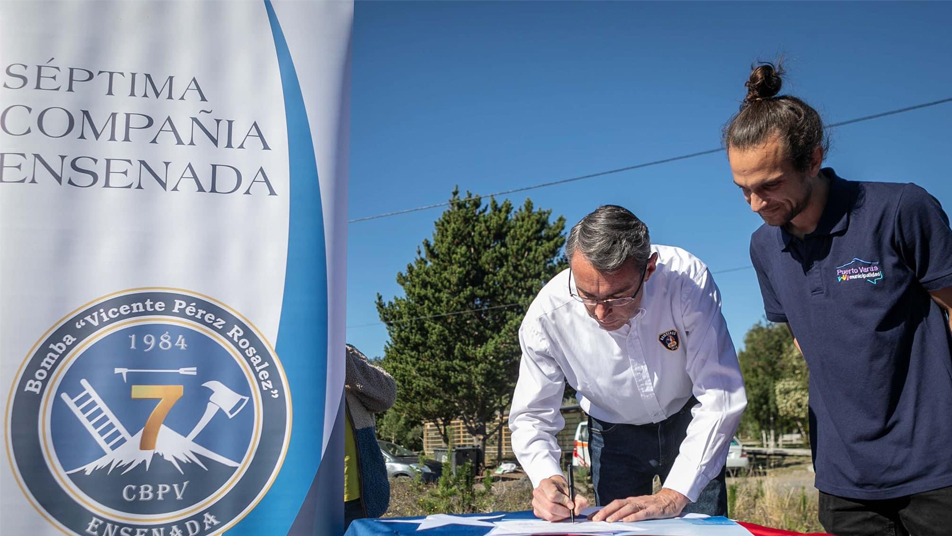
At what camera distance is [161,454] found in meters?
1.67

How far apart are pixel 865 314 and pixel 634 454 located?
86 centimetres

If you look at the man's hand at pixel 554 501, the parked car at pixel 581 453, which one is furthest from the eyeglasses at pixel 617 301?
the parked car at pixel 581 453

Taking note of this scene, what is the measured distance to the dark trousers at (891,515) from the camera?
169cm

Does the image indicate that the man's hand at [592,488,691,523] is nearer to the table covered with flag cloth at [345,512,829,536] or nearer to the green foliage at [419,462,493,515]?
the table covered with flag cloth at [345,512,829,536]

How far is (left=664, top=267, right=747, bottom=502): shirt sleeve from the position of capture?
202 centimetres

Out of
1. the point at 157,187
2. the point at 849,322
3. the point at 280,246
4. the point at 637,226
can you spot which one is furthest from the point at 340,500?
the point at 849,322

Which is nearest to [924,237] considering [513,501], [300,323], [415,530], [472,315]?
[415,530]

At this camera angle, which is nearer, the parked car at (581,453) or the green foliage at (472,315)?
the parked car at (581,453)

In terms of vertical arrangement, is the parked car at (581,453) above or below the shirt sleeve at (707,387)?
below

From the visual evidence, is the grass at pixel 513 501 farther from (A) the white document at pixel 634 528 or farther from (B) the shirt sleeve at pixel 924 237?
(B) the shirt sleeve at pixel 924 237

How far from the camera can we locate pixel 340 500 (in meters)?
1.80

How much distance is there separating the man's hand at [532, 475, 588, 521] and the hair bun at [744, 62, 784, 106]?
3.75ft

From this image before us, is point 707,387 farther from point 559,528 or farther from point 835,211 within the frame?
point 559,528

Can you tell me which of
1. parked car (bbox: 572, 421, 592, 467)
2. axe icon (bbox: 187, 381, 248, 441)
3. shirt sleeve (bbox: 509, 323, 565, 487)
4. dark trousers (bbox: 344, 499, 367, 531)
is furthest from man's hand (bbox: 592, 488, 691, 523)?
parked car (bbox: 572, 421, 592, 467)
